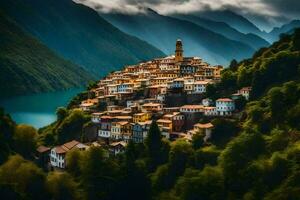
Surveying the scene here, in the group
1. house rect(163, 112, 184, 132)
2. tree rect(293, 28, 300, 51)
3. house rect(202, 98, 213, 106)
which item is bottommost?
house rect(163, 112, 184, 132)

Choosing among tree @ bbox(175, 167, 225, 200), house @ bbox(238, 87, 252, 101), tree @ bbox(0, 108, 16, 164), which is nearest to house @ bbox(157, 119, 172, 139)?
house @ bbox(238, 87, 252, 101)

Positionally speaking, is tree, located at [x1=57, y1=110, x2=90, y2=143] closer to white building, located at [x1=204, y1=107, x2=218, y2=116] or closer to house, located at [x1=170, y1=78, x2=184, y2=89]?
house, located at [x1=170, y1=78, x2=184, y2=89]

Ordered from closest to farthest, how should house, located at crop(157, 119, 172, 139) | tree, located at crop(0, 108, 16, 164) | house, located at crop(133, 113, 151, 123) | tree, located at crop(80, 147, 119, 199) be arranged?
1. tree, located at crop(80, 147, 119, 199)
2. tree, located at crop(0, 108, 16, 164)
3. house, located at crop(157, 119, 172, 139)
4. house, located at crop(133, 113, 151, 123)

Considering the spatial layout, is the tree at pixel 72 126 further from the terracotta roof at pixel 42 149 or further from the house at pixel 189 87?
the house at pixel 189 87

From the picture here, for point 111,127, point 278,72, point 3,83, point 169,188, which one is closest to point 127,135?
point 111,127

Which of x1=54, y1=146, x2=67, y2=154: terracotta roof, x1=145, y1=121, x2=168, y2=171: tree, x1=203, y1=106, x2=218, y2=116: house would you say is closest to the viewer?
x1=145, y1=121, x2=168, y2=171: tree

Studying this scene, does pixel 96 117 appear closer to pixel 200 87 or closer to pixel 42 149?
pixel 42 149
